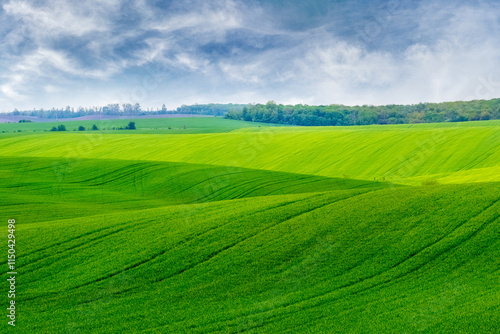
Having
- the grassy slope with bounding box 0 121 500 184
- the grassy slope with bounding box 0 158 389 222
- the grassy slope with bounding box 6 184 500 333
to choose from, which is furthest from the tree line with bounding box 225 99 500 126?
the grassy slope with bounding box 6 184 500 333

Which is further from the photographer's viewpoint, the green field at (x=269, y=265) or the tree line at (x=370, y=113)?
the tree line at (x=370, y=113)

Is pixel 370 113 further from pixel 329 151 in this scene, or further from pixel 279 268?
pixel 279 268

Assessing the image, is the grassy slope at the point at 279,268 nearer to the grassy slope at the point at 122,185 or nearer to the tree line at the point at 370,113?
the grassy slope at the point at 122,185

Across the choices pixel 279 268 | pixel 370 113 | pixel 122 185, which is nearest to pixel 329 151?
pixel 122 185

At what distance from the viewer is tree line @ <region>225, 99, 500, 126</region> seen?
105m

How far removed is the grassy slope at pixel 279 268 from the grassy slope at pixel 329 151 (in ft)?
65.0

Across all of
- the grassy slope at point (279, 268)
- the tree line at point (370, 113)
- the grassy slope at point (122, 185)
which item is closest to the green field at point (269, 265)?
the grassy slope at point (279, 268)

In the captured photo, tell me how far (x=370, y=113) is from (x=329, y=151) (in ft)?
197

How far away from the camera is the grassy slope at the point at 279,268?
543 inches

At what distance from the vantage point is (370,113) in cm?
11688

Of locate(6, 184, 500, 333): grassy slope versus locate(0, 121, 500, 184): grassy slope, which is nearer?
locate(6, 184, 500, 333): grassy slope

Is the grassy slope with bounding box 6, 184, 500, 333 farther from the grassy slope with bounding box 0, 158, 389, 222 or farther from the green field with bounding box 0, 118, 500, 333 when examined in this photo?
the grassy slope with bounding box 0, 158, 389, 222

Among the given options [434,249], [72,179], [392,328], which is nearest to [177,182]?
[72,179]

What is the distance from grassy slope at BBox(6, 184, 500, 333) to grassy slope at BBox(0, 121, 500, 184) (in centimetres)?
1981
